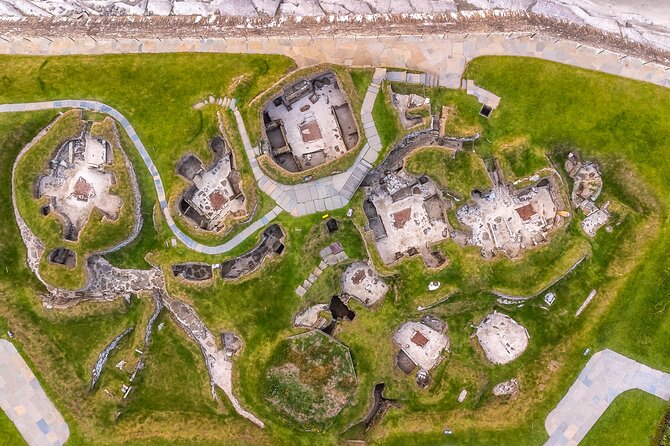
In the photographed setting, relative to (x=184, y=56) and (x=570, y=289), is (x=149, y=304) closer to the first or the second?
(x=184, y=56)

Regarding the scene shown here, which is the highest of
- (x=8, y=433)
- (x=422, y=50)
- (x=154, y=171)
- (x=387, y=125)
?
(x=422, y=50)

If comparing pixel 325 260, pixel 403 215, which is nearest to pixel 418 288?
pixel 403 215

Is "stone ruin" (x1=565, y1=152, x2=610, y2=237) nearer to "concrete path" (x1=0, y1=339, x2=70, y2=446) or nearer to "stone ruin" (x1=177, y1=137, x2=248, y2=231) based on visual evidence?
"stone ruin" (x1=177, y1=137, x2=248, y2=231)

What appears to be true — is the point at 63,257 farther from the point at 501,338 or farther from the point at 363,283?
the point at 501,338

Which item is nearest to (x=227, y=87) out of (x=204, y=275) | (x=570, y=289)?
(x=204, y=275)

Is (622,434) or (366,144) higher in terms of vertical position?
(366,144)
